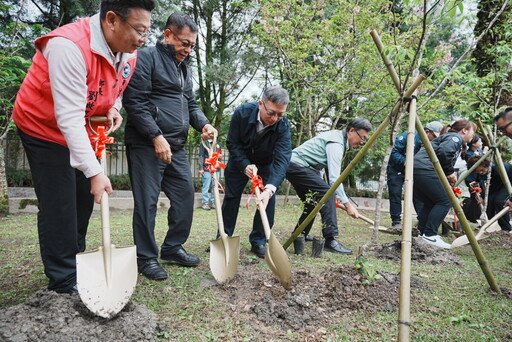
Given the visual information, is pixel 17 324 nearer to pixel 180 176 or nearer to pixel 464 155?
pixel 180 176

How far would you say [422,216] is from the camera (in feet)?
16.7

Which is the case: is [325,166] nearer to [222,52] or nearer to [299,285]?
[299,285]

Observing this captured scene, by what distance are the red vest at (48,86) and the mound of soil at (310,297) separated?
4.84ft

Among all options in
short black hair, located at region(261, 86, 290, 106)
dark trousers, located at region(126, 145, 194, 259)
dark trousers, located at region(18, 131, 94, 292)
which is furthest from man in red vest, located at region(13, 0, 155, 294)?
short black hair, located at region(261, 86, 290, 106)

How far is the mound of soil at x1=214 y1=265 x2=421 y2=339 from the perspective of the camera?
2.08 m

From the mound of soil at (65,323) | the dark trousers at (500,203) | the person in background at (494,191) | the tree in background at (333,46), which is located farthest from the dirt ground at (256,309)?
the tree in background at (333,46)

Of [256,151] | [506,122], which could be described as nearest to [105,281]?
[256,151]

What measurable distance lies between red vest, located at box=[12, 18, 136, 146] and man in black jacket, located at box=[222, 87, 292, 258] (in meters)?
1.48

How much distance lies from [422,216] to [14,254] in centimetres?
500

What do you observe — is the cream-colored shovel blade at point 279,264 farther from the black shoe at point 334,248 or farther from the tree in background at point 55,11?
the tree in background at point 55,11

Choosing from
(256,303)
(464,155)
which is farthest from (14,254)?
(464,155)

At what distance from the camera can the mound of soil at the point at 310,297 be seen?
208 cm

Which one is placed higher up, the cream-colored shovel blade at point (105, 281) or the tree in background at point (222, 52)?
the tree in background at point (222, 52)

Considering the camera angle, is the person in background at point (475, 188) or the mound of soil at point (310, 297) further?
the person in background at point (475, 188)
